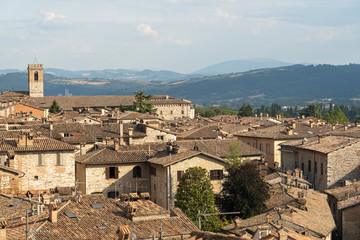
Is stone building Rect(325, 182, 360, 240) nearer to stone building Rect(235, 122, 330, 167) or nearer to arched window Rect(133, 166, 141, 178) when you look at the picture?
arched window Rect(133, 166, 141, 178)

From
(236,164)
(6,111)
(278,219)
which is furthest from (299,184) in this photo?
(6,111)

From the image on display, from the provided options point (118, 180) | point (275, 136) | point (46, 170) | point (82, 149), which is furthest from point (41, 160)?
point (275, 136)

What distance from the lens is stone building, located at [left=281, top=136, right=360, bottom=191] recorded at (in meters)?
Result: 53.7

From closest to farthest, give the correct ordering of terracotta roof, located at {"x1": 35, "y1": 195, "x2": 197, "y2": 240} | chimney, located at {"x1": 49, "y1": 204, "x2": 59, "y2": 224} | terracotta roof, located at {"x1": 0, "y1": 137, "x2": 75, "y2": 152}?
terracotta roof, located at {"x1": 35, "y1": 195, "x2": 197, "y2": 240} < chimney, located at {"x1": 49, "y1": 204, "x2": 59, "y2": 224} < terracotta roof, located at {"x1": 0, "y1": 137, "x2": 75, "y2": 152}

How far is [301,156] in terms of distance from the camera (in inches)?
2368

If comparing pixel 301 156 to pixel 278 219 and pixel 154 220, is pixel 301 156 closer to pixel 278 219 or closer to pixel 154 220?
pixel 278 219

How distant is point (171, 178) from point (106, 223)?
58.5 feet

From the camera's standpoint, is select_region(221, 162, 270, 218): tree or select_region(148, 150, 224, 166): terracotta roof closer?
select_region(221, 162, 270, 218): tree

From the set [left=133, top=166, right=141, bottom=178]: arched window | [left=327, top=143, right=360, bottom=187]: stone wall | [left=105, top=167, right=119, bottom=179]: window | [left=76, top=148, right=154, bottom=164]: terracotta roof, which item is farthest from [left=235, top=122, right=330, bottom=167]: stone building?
[left=105, top=167, right=119, bottom=179]: window

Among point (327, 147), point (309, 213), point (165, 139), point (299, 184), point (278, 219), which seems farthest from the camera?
point (165, 139)

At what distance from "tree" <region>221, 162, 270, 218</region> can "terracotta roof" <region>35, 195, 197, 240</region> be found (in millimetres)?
12392

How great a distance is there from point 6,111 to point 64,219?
76.2 m

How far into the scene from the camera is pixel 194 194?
40.6 m

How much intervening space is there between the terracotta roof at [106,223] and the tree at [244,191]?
12392mm
